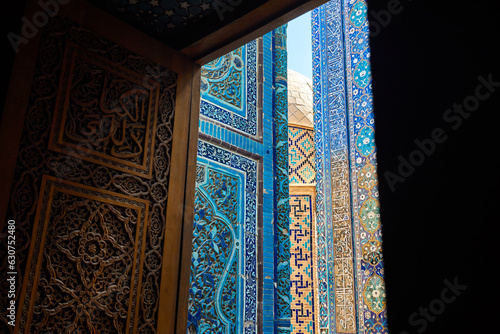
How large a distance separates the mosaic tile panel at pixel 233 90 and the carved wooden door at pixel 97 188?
128 centimetres

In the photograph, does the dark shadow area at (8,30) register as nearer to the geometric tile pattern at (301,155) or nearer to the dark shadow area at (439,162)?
the dark shadow area at (439,162)

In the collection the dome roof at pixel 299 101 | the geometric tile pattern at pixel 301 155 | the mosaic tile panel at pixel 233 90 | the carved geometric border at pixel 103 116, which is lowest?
the carved geometric border at pixel 103 116

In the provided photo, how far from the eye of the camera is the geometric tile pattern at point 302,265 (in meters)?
6.67

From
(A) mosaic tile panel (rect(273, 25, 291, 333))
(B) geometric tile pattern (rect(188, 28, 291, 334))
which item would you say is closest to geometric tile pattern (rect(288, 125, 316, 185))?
(A) mosaic tile panel (rect(273, 25, 291, 333))

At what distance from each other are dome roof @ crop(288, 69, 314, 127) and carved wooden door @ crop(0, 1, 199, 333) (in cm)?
627

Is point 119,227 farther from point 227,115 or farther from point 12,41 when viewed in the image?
point 227,115

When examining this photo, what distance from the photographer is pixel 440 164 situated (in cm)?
97

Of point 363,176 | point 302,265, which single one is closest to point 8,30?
point 363,176

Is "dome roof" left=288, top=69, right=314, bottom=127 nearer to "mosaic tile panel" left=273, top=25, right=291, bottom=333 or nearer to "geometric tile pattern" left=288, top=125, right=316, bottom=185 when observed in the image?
"geometric tile pattern" left=288, top=125, right=316, bottom=185

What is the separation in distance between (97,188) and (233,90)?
6.32ft

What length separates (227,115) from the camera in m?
3.08

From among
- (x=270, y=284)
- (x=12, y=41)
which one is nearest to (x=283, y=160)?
(x=270, y=284)

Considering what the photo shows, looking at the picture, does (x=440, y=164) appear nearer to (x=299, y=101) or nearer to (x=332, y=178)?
(x=332, y=178)

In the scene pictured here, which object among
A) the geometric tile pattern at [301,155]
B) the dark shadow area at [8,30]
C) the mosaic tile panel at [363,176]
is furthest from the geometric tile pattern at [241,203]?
the geometric tile pattern at [301,155]
